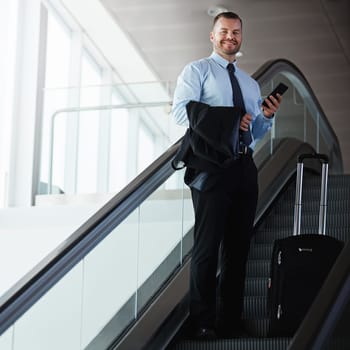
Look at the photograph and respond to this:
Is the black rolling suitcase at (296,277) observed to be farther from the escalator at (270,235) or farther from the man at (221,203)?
the man at (221,203)

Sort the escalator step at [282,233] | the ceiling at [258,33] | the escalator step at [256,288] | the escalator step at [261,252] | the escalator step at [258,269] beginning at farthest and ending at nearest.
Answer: the ceiling at [258,33] → the escalator step at [282,233] → the escalator step at [261,252] → the escalator step at [258,269] → the escalator step at [256,288]

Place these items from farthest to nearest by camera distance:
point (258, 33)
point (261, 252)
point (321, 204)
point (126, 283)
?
point (258, 33) < point (261, 252) < point (321, 204) < point (126, 283)

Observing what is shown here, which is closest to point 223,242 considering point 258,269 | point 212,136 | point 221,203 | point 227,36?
point 221,203

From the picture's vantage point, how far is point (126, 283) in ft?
14.7

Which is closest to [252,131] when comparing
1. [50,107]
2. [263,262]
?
[263,262]

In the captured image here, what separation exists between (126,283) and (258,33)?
27.9 ft

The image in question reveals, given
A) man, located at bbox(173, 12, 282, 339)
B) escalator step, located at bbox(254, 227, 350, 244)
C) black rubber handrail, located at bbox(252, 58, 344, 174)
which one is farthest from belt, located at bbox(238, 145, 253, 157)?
black rubber handrail, located at bbox(252, 58, 344, 174)

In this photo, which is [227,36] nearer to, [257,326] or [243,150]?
[243,150]

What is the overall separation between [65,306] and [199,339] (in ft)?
2.41

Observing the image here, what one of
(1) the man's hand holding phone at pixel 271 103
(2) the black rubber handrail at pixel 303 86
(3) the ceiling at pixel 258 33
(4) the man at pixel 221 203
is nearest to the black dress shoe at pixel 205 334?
(4) the man at pixel 221 203

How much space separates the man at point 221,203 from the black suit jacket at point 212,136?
0.17ft

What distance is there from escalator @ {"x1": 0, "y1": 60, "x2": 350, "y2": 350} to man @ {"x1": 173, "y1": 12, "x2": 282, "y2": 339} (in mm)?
173

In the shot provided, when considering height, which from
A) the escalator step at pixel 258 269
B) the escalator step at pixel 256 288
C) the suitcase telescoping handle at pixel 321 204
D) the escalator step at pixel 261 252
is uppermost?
the suitcase telescoping handle at pixel 321 204

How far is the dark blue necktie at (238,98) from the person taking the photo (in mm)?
4320
